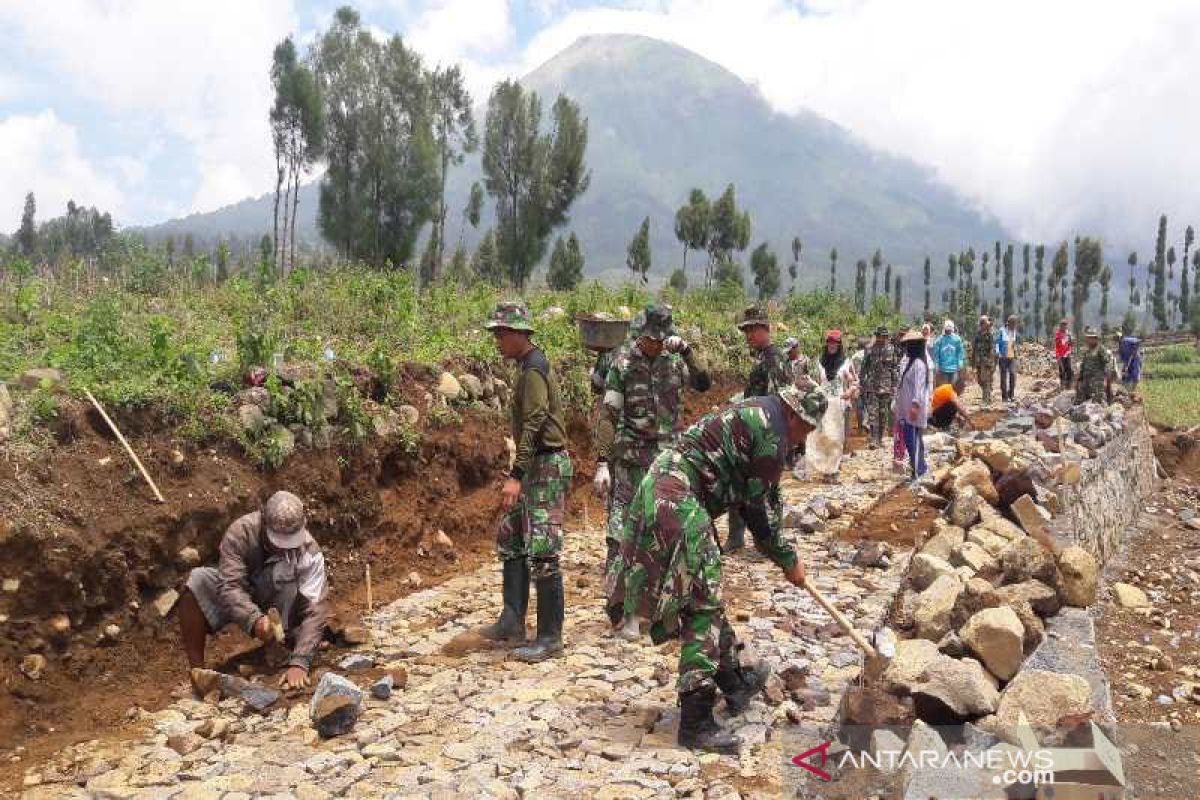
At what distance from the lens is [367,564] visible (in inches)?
275

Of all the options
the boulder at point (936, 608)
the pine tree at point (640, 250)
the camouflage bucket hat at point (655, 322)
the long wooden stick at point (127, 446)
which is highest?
the pine tree at point (640, 250)

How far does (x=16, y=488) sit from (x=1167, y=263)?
88.5 meters

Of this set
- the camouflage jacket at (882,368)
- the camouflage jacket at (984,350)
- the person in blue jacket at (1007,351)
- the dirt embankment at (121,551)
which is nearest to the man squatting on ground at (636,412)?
the dirt embankment at (121,551)

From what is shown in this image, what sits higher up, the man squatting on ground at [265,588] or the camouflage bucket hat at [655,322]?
the camouflage bucket hat at [655,322]

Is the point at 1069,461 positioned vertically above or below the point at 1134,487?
above

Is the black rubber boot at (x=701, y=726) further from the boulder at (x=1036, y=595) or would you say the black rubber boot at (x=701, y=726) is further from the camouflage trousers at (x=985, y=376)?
the camouflage trousers at (x=985, y=376)

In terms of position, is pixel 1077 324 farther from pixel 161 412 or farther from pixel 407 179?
pixel 161 412

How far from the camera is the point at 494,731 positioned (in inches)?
172

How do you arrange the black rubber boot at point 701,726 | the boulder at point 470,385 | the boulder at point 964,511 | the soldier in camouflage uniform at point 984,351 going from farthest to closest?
the soldier in camouflage uniform at point 984,351 < the boulder at point 470,385 < the boulder at point 964,511 < the black rubber boot at point 701,726

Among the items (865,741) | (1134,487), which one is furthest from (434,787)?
(1134,487)

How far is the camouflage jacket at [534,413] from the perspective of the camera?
5.20 metres

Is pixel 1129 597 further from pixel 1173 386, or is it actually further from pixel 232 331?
pixel 1173 386

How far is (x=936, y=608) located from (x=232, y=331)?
6.45 meters

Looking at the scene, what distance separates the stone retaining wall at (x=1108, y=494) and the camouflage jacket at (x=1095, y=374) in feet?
1.97
